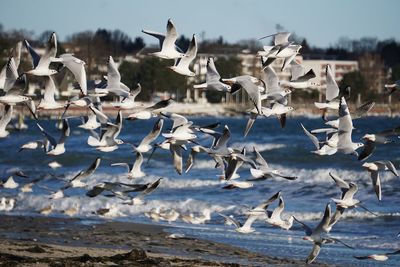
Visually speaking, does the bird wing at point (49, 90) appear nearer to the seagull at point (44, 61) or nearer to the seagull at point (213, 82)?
the seagull at point (44, 61)

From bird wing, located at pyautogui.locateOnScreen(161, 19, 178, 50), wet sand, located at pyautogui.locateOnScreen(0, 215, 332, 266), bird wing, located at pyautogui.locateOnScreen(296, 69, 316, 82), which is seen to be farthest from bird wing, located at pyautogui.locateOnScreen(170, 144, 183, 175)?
bird wing, located at pyautogui.locateOnScreen(296, 69, 316, 82)

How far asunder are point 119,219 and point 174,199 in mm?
4200

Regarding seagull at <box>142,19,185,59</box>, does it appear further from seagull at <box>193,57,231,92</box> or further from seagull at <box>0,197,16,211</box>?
seagull at <box>0,197,16,211</box>

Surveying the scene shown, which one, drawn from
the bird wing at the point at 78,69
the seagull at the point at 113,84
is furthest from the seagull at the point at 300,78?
the bird wing at the point at 78,69

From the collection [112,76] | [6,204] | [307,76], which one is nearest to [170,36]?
[112,76]

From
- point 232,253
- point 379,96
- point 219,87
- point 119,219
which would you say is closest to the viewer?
point 219,87

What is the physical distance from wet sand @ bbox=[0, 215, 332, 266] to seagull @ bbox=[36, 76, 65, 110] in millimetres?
1881

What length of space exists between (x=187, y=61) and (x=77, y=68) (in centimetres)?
160

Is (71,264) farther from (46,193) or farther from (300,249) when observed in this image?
(46,193)

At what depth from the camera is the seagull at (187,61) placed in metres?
15.0

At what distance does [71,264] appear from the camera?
13312 millimetres

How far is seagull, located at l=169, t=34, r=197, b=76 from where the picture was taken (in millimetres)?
14953

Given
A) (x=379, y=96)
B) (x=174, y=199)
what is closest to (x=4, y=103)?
(x=174, y=199)

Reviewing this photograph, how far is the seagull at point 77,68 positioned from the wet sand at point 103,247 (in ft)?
6.99
